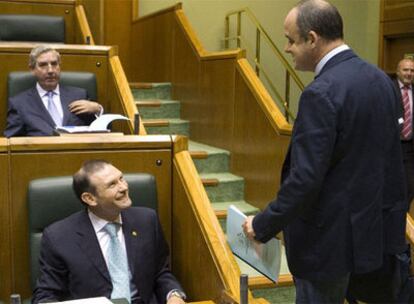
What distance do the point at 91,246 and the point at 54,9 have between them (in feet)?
12.0

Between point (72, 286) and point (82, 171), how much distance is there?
1.17ft

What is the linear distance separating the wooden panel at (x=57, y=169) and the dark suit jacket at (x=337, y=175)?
0.77 meters

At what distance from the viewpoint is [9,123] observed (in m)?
3.14

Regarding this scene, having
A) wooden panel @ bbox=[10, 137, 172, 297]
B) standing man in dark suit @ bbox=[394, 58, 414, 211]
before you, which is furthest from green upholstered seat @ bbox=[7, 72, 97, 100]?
standing man in dark suit @ bbox=[394, 58, 414, 211]

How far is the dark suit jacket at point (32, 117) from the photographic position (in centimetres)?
312

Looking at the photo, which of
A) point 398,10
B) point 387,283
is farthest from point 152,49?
point 387,283

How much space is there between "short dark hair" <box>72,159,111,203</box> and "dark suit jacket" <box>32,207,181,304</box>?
0.09 metres

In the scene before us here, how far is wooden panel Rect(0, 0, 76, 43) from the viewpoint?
5055 millimetres

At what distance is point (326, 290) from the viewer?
1539mm

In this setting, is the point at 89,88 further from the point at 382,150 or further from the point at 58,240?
the point at 382,150

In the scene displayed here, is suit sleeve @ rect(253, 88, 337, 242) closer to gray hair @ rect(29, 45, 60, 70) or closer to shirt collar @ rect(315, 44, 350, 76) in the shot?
shirt collar @ rect(315, 44, 350, 76)

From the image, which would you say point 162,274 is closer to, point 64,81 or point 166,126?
point 64,81

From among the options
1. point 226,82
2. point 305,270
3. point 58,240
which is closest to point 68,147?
point 58,240

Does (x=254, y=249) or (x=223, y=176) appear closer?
(x=254, y=249)
